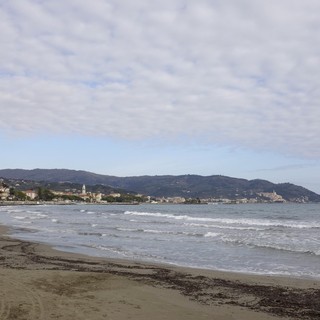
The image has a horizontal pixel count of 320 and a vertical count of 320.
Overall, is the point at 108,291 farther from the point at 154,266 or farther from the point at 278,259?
the point at 278,259

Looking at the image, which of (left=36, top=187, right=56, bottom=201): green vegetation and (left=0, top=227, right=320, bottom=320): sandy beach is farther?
(left=36, top=187, right=56, bottom=201): green vegetation

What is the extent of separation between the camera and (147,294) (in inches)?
382

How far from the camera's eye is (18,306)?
307 inches

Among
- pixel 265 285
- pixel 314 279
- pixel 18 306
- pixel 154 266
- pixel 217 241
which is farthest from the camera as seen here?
pixel 217 241

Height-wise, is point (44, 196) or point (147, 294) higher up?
point (147, 294)

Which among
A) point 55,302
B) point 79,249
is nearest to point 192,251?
point 79,249

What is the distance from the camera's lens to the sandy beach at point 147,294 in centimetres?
787

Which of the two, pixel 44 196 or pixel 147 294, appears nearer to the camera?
pixel 147 294

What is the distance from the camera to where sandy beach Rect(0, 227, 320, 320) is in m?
7.87

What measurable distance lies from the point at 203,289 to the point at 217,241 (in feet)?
45.5

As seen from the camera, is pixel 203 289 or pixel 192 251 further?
pixel 192 251

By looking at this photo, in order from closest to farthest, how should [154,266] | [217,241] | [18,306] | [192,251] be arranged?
[18,306] < [154,266] < [192,251] < [217,241]

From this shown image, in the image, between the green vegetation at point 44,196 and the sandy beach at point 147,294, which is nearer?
the sandy beach at point 147,294

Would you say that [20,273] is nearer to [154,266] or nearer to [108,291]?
[108,291]
